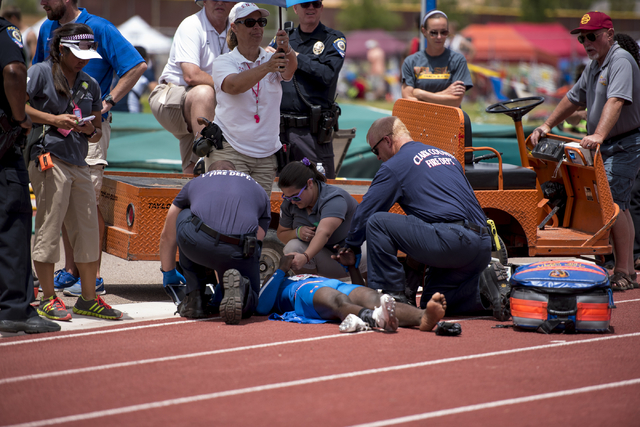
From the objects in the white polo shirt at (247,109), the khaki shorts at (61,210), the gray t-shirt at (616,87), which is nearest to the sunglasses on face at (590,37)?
the gray t-shirt at (616,87)

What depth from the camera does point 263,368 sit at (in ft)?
13.2

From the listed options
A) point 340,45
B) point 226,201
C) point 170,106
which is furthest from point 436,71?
point 226,201

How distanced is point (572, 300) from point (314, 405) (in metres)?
2.16

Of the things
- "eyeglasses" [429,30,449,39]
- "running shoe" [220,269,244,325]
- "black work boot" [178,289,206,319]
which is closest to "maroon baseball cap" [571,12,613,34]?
→ "eyeglasses" [429,30,449,39]

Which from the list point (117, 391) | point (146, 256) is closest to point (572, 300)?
point (117, 391)

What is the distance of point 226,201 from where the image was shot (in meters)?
5.20

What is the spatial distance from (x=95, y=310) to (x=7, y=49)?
187cm

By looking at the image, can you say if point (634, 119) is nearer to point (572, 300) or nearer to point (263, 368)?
point (572, 300)

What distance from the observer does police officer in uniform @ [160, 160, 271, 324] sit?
16.8 ft

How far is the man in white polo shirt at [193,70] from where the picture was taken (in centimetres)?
642

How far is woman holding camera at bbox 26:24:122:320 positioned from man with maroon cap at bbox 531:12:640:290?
415 centimetres

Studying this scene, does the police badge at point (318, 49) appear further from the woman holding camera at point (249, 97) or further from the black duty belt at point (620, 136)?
the black duty belt at point (620, 136)

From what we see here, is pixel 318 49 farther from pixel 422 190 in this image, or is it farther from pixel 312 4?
pixel 422 190

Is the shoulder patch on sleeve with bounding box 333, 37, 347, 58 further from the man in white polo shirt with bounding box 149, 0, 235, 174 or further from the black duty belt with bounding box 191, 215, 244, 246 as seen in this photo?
the black duty belt with bounding box 191, 215, 244, 246
